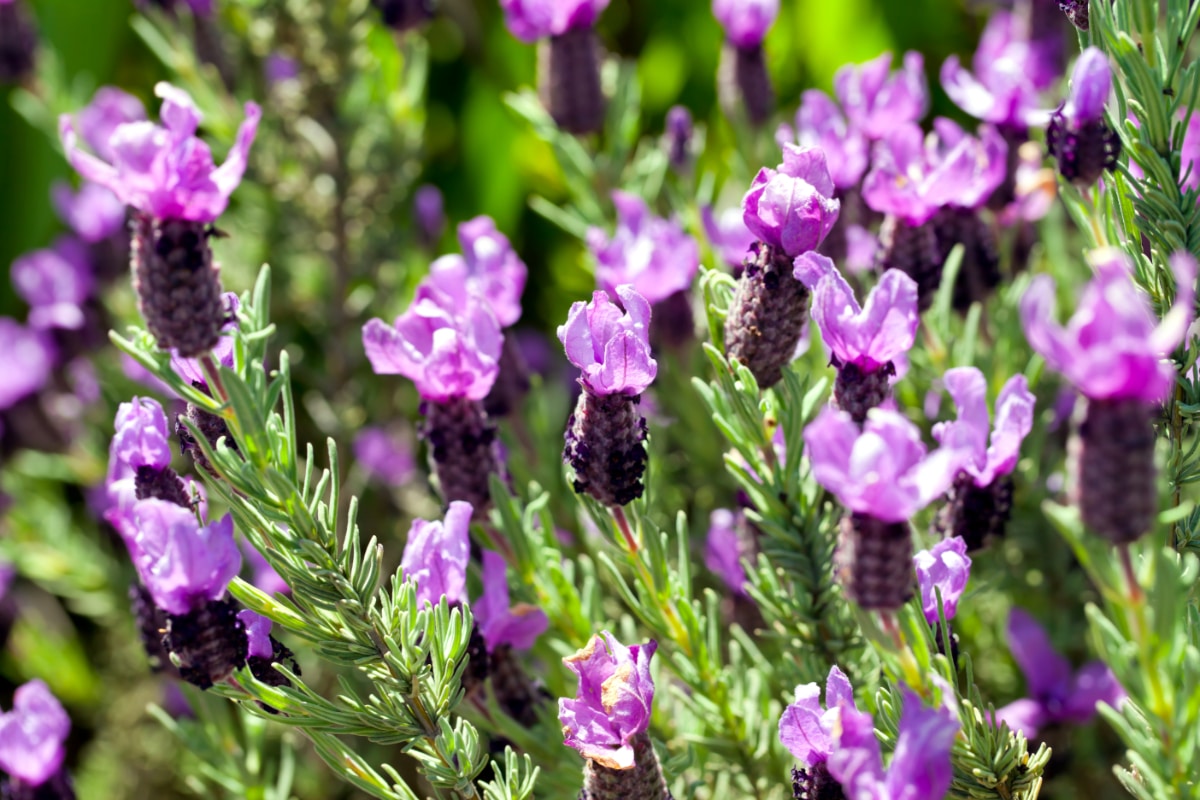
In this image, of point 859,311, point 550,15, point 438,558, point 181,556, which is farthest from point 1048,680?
point 550,15

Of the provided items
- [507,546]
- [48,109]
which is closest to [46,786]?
[507,546]

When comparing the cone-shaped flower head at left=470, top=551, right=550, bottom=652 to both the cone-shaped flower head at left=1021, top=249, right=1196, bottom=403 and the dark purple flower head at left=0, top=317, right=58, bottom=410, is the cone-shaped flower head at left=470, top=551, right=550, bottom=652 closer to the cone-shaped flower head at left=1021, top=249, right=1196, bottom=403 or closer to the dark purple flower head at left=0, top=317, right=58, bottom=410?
the cone-shaped flower head at left=1021, top=249, right=1196, bottom=403

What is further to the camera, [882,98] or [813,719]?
[882,98]

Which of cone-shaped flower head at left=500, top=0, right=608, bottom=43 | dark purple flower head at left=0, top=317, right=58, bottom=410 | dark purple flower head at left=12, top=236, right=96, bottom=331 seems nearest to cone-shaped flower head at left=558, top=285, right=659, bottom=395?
cone-shaped flower head at left=500, top=0, right=608, bottom=43

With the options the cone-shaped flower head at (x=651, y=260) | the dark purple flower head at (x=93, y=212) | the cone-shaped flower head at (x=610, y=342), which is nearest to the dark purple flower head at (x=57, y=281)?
the dark purple flower head at (x=93, y=212)

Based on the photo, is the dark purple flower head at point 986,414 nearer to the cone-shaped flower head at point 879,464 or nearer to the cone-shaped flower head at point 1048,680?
the cone-shaped flower head at point 879,464

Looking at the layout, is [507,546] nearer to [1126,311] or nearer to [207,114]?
[1126,311]

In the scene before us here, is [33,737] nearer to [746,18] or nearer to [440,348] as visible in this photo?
[440,348]
